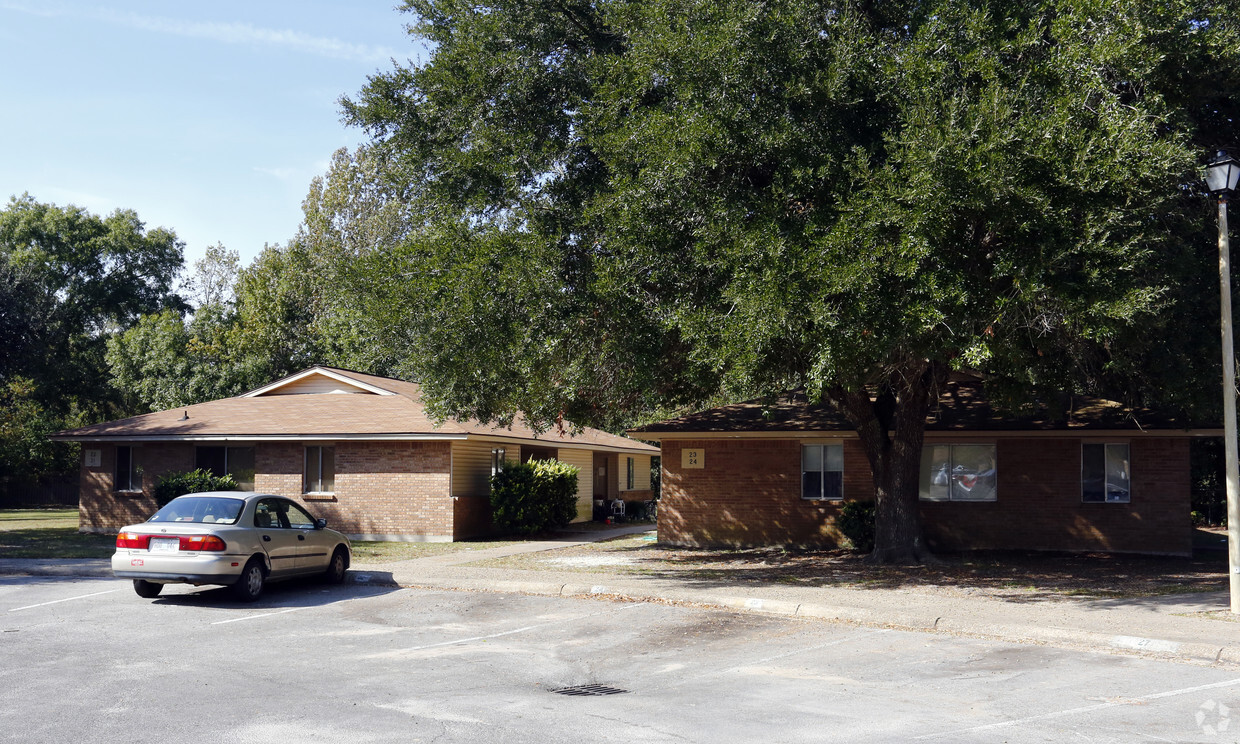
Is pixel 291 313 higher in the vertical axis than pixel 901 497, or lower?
higher

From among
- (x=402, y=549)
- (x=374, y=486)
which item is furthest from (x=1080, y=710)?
(x=374, y=486)

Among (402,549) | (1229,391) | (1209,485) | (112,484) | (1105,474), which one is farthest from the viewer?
(1209,485)

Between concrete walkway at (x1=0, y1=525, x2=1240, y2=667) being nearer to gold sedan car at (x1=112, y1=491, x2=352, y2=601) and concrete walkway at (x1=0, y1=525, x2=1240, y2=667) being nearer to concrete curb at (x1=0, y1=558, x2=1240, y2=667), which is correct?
concrete curb at (x1=0, y1=558, x2=1240, y2=667)

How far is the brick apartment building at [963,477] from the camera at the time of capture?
20.8m

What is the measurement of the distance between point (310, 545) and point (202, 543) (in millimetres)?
2127

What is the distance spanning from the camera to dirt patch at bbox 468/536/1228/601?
51.6 ft

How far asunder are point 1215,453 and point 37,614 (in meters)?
31.6

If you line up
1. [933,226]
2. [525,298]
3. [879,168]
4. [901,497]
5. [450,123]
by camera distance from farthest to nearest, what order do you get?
[901,497]
[450,123]
[525,298]
[879,168]
[933,226]

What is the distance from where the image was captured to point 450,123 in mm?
16359

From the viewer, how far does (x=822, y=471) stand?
22.7 metres

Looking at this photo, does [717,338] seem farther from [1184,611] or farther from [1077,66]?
[1184,611]

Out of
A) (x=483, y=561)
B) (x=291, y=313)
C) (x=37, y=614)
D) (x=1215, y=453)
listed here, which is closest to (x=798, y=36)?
(x=483, y=561)

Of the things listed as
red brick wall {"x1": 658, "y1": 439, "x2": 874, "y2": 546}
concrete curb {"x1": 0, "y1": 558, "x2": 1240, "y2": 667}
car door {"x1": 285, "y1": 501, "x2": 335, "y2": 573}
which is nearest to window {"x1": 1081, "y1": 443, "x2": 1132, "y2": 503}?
red brick wall {"x1": 658, "y1": 439, "x2": 874, "y2": 546}

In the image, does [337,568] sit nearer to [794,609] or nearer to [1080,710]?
[794,609]
